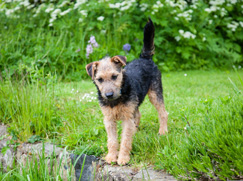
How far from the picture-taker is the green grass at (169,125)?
7.52 ft

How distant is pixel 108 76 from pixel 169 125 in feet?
4.86

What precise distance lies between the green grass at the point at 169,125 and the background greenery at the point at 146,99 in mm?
11

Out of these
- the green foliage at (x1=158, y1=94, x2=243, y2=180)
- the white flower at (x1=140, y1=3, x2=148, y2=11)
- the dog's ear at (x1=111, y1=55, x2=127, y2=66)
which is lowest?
the white flower at (x1=140, y1=3, x2=148, y2=11)

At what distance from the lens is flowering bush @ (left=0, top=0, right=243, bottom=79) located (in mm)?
7520

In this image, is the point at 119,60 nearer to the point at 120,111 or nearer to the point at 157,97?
the point at 120,111

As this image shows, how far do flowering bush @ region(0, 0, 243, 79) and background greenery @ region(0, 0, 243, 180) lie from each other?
33 millimetres

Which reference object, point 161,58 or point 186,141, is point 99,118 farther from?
point 161,58

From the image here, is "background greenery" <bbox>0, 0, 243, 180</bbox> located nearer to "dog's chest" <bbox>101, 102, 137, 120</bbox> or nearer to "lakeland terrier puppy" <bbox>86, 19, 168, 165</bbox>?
"lakeland terrier puppy" <bbox>86, 19, 168, 165</bbox>

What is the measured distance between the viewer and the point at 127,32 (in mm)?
8156

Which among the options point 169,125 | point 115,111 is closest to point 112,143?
point 115,111

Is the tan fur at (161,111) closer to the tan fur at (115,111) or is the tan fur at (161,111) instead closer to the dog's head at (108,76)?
the tan fur at (115,111)

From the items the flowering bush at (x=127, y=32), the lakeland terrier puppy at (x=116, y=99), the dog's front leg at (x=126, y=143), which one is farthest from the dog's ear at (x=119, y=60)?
the flowering bush at (x=127, y=32)

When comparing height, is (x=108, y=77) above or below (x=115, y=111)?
above

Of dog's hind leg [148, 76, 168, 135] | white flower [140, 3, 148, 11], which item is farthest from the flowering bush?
dog's hind leg [148, 76, 168, 135]
